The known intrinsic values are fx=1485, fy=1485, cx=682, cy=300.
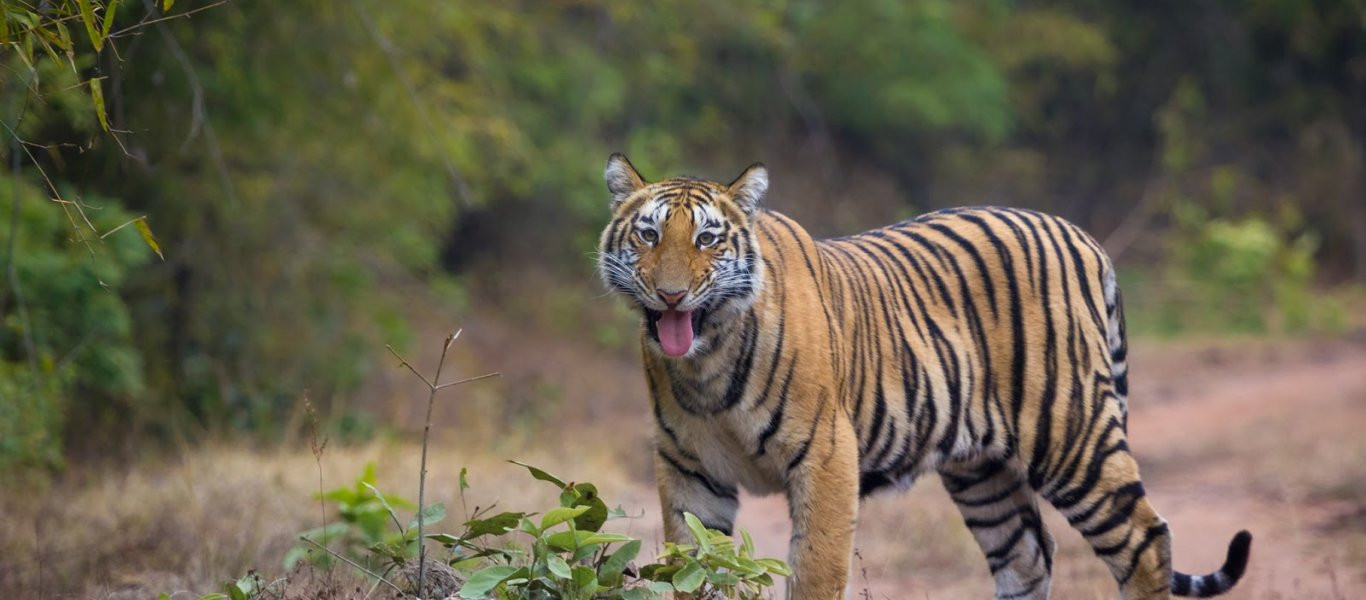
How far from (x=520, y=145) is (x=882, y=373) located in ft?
20.8

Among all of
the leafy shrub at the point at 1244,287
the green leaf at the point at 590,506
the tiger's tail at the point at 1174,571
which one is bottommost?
Answer: the green leaf at the point at 590,506

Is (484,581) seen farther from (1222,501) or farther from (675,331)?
(1222,501)

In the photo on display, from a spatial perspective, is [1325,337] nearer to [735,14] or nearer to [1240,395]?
[1240,395]

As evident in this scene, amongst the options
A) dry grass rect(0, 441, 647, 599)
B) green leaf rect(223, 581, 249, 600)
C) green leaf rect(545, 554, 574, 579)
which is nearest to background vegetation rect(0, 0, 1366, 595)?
dry grass rect(0, 441, 647, 599)

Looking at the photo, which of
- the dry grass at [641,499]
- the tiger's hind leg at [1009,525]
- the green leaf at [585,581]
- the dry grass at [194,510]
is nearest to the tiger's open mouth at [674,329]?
the green leaf at [585,581]

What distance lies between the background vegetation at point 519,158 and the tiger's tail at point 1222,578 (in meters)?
3.24

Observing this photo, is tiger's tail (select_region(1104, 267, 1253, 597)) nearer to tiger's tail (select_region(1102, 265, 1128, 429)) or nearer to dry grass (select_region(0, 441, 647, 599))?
tiger's tail (select_region(1102, 265, 1128, 429))

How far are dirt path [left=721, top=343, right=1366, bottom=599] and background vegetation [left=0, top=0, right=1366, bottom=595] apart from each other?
2675 millimetres

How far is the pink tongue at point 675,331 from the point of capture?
4.18m

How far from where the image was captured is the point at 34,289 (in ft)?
23.7

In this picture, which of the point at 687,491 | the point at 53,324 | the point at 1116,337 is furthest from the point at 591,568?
the point at 53,324

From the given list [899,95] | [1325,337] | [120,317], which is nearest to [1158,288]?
[1325,337]

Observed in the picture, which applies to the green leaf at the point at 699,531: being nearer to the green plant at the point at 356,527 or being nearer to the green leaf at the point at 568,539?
the green leaf at the point at 568,539

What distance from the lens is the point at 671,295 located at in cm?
413
